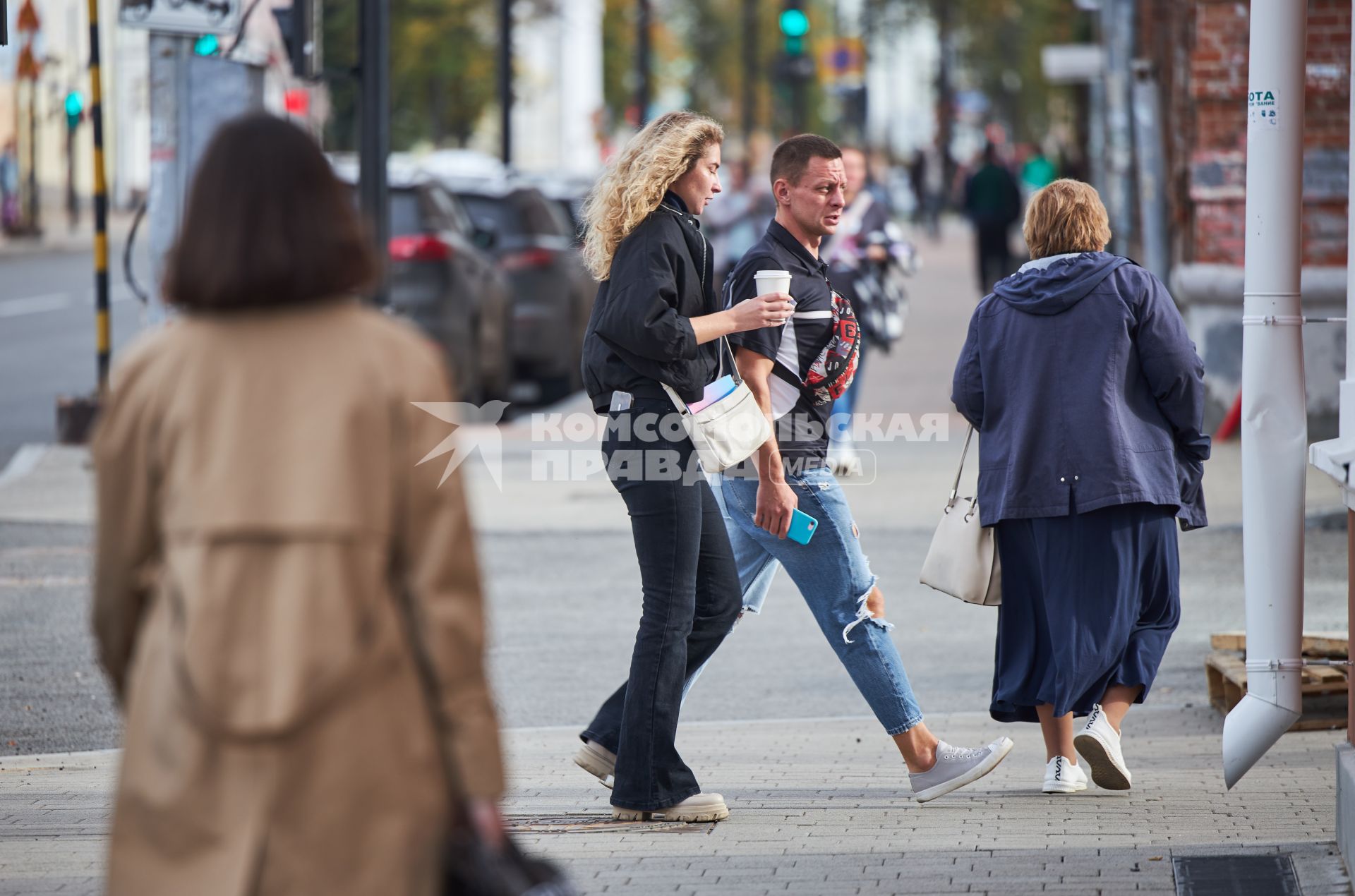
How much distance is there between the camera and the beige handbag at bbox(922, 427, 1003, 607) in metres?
5.78

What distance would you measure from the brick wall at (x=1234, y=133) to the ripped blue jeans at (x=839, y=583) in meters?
7.54

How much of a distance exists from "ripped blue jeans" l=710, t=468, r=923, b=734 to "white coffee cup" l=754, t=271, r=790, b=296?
558 mm

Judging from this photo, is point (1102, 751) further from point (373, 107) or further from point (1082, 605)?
point (373, 107)

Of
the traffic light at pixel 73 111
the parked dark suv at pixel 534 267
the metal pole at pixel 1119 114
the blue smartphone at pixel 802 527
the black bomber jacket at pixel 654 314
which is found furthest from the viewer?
the metal pole at pixel 1119 114

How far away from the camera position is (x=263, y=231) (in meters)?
2.83

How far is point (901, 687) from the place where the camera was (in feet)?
18.8

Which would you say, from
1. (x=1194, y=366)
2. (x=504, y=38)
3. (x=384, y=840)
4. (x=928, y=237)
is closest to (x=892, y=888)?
(x=1194, y=366)

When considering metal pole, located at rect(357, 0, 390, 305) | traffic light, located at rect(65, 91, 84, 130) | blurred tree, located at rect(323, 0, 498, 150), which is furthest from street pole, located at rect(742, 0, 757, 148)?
metal pole, located at rect(357, 0, 390, 305)

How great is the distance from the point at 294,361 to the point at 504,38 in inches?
1079

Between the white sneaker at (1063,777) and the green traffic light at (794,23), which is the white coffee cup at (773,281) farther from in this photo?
the green traffic light at (794,23)

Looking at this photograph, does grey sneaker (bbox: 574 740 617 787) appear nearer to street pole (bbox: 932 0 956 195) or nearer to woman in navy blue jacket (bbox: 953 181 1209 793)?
woman in navy blue jacket (bbox: 953 181 1209 793)

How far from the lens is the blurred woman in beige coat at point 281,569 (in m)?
2.72

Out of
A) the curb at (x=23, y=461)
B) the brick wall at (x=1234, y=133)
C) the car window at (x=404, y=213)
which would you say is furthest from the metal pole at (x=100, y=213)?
the brick wall at (x=1234, y=133)

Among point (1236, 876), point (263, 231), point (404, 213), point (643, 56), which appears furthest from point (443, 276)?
point (643, 56)
